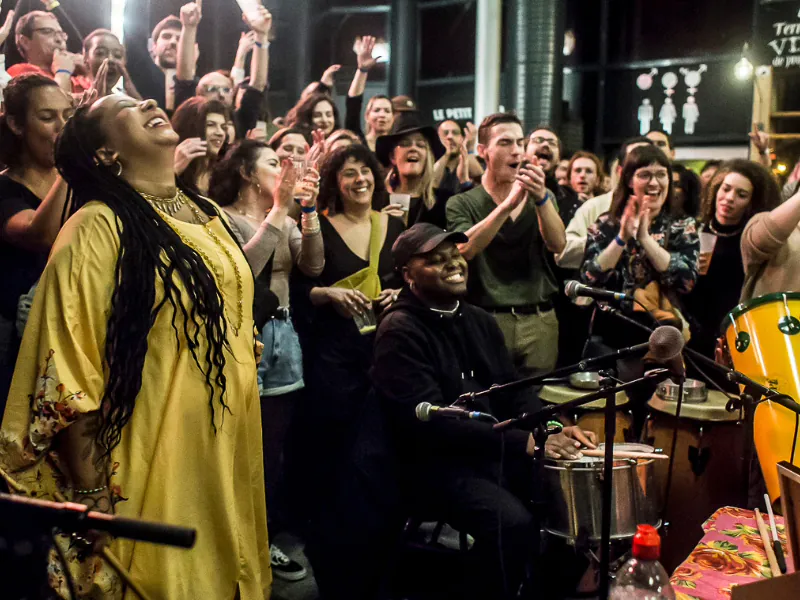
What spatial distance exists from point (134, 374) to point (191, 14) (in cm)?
308

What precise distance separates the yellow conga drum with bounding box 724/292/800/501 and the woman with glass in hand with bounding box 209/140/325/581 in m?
1.73

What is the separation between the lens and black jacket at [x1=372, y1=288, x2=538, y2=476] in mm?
3062

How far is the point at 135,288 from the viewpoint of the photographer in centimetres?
220

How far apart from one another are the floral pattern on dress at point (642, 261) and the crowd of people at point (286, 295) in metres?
0.01

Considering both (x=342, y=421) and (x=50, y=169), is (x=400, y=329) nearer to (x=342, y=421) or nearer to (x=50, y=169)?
(x=342, y=421)

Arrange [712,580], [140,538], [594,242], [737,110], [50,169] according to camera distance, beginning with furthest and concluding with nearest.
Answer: [737,110] < [594,242] < [50,169] < [712,580] < [140,538]

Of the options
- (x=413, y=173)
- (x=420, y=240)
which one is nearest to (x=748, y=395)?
(x=420, y=240)

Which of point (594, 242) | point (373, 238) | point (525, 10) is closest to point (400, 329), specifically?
point (373, 238)

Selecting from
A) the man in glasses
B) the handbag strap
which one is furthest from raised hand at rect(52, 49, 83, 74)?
the handbag strap

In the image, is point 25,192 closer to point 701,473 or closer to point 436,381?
point 436,381

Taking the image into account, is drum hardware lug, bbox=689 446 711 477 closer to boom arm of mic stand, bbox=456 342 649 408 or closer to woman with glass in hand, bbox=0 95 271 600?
boom arm of mic stand, bbox=456 342 649 408

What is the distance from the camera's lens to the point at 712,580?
7.01 ft

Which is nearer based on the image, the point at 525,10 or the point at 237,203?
the point at 237,203

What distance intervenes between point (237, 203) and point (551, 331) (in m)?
1.59
